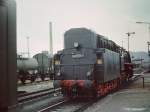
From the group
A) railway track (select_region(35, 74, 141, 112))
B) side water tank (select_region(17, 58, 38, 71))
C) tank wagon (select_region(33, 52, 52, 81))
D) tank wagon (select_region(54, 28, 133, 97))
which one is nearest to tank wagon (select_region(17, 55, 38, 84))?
side water tank (select_region(17, 58, 38, 71))

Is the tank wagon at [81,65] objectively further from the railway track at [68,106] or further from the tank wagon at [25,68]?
the tank wagon at [25,68]

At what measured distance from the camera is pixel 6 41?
370 cm

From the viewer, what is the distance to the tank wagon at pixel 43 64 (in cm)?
4451

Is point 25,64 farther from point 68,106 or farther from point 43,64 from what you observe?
point 68,106

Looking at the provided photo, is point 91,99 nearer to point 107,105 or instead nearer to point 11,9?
point 107,105

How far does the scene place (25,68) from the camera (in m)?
36.1

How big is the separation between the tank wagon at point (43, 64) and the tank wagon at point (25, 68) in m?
4.36

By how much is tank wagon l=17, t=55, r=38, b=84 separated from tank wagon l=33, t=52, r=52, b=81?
436cm

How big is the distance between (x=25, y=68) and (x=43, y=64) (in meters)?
9.25

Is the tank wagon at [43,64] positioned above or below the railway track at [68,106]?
above

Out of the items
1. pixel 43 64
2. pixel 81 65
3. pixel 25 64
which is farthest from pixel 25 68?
pixel 81 65

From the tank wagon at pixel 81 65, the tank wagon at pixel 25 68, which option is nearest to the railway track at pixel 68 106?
the tank wagon at pixel 81 65

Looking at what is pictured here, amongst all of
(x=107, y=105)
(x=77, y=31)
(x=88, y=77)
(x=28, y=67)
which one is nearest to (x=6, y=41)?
(x=107, y=105)

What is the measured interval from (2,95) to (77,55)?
15.0 m
